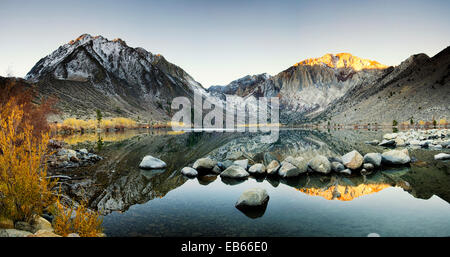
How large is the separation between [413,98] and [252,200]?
14318 centimetres

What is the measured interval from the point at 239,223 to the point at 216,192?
4.52 metres

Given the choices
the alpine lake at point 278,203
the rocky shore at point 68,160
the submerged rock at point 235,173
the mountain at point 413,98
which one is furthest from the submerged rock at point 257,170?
the mountain at point 413,98

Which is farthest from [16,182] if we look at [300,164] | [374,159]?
[374,159]

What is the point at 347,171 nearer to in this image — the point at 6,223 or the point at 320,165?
the point at 320,165

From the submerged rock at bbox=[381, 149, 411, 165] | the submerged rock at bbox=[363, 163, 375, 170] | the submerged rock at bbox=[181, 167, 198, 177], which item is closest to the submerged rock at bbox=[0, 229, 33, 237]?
the submerged rock at bbox=[181, 167, 198, 177]

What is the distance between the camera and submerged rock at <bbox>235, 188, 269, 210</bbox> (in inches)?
409

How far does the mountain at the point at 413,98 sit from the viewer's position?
325ft

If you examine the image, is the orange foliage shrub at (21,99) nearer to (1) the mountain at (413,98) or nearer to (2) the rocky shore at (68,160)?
(2) the rocky shore at (68,160)

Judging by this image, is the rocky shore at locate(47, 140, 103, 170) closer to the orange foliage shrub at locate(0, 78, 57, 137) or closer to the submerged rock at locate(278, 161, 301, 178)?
the orange foliage shrub at locate(0, 78, 57, 137)

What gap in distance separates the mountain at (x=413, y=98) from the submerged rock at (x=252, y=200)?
368 ft

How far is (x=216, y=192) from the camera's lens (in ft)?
43.2

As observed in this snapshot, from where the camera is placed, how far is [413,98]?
11600cm
